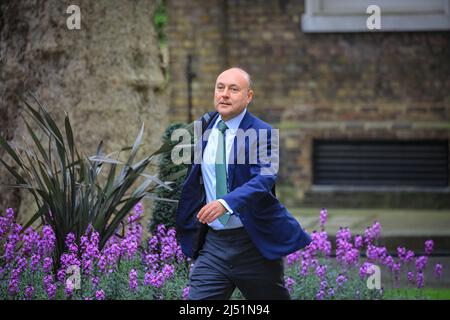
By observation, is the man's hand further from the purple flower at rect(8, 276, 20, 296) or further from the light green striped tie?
the purple flower at rect(8, 276, 20, 296)

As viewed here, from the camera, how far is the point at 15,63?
934 cm

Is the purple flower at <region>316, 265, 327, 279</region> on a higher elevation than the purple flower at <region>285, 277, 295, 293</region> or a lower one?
higher

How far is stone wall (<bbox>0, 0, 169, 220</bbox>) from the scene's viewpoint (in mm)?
9273

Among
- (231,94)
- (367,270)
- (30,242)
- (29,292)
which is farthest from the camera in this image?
(367,270)

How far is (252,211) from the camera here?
5.84 meters

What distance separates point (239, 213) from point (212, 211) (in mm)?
253

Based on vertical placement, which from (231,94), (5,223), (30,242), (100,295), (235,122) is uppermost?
(231,94)

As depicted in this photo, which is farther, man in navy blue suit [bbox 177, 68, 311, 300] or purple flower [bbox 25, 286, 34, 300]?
purple flower [bbox 25, 286, 34, 300]

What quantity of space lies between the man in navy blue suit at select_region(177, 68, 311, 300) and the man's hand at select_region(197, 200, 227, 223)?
0.73 feet

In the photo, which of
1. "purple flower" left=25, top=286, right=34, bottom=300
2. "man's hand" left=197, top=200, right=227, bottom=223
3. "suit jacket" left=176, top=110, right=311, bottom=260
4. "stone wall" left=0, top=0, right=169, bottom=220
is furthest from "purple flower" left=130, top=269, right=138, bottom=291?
"stone wall" left=0, top=0, right=169, bottom=220

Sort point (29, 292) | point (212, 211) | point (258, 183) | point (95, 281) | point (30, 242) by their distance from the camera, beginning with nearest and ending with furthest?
point (212, 211) → point (258, 183) → point (29, 292) → point (95, 281) → point (30, 242)

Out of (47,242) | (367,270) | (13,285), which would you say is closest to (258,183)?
(13,285)

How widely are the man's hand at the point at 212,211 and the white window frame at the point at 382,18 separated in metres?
9.23

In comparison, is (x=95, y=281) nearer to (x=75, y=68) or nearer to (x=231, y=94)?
(x=231, y=94)
